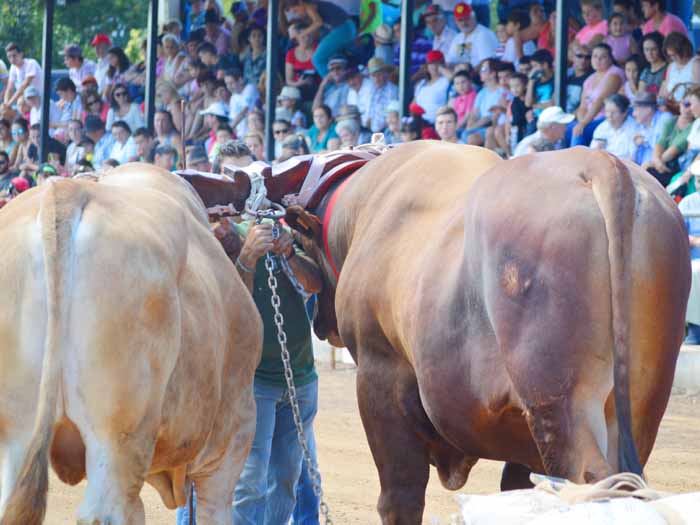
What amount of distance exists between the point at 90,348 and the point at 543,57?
923cm

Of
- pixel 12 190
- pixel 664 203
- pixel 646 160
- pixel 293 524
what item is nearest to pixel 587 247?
pixel 664 203

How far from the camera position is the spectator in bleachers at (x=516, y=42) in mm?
12492

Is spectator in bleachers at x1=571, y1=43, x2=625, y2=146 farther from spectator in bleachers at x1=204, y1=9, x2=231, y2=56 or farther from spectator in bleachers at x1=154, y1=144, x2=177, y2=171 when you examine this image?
spectator in bleachers at x1=204, y1=9, x2=231, y2=56

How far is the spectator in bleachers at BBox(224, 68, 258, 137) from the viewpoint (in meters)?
14.8

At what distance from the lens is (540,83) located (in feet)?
38.8

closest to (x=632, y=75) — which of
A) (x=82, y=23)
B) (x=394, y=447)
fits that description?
(x=394, y=447)

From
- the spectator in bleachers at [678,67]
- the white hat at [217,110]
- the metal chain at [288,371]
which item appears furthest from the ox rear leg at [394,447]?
the white hat at [217,110]

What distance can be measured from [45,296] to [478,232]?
1409 mm

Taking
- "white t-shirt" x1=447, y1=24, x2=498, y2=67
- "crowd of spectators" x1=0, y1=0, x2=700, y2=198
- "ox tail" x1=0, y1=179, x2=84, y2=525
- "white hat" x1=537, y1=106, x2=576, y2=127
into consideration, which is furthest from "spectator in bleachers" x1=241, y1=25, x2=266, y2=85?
"ox tail" x1=0, y1=179, x2=84, y2=525

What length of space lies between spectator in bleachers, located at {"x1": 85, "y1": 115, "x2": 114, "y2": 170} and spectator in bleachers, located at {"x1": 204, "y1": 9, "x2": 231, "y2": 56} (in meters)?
1.98

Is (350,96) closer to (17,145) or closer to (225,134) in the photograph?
(225,134)

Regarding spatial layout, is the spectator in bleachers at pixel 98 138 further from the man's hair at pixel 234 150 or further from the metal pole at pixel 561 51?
the man's hair at pixel 234 150

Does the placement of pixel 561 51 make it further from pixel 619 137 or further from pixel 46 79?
pixel 46 79

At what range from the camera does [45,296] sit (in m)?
3.52
